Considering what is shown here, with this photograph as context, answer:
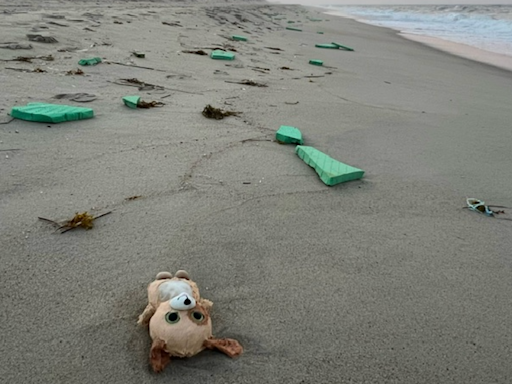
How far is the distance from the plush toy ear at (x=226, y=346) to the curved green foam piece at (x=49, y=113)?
73.0 inches

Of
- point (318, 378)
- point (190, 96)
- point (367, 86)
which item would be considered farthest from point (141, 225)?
point (367, 86)

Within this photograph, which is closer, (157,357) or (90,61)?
(157,357)

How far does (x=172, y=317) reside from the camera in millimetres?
1070

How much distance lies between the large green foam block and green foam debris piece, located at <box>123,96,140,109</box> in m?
1.21

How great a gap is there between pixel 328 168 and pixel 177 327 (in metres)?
1.30

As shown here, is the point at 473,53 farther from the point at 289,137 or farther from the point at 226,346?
the point at 226,346

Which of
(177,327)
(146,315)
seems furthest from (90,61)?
(177,327)

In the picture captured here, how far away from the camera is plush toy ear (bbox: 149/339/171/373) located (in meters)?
1.03

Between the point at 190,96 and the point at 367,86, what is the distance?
7.17ft

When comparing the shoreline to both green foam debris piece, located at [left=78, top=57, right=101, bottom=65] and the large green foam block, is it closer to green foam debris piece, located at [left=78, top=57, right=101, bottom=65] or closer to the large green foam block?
the large green foam block

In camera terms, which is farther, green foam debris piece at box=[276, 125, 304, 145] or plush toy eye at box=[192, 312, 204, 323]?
green foam debris piece at box=[276, 125, 304, 145]

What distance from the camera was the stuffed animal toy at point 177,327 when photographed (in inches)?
41.0

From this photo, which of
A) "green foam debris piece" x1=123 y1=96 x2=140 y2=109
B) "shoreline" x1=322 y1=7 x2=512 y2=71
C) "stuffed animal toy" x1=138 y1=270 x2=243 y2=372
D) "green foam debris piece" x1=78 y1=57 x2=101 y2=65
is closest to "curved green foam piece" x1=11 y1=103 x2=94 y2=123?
"green foam debris piece" x1=123 y1=96 x2=140 y2=109

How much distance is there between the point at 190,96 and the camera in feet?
10.7
